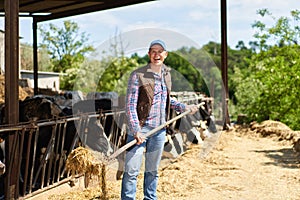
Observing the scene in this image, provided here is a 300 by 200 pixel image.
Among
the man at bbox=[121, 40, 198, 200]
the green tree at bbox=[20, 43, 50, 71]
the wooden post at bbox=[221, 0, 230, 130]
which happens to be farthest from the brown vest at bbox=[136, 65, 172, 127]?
the green tree at bbox=[20, 43, 50, 71]

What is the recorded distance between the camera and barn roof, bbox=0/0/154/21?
26.8ft

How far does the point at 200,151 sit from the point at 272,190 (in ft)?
9.49

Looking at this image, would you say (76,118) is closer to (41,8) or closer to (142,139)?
(142,139)

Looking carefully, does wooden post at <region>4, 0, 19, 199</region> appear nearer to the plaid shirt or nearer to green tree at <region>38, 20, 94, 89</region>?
the plaid shirt

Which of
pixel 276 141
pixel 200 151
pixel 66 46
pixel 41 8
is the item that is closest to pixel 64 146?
pixel 200 151

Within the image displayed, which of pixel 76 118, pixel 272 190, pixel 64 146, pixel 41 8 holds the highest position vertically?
pixel 41 8

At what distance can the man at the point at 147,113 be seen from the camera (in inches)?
141

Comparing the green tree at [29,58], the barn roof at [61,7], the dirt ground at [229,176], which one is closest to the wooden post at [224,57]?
the dirt ground at [229,176]

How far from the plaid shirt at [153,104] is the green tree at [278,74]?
8965 millimetres

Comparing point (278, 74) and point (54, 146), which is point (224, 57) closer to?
point (278, 74)

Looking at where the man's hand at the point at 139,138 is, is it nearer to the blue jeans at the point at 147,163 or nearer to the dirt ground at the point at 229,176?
the blue jeans at the point at 147,163

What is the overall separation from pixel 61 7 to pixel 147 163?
580 centimetres

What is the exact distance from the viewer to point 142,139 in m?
3.52

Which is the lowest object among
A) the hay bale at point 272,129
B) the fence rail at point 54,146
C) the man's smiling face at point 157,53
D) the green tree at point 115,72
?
the hay bale at point 272,129
